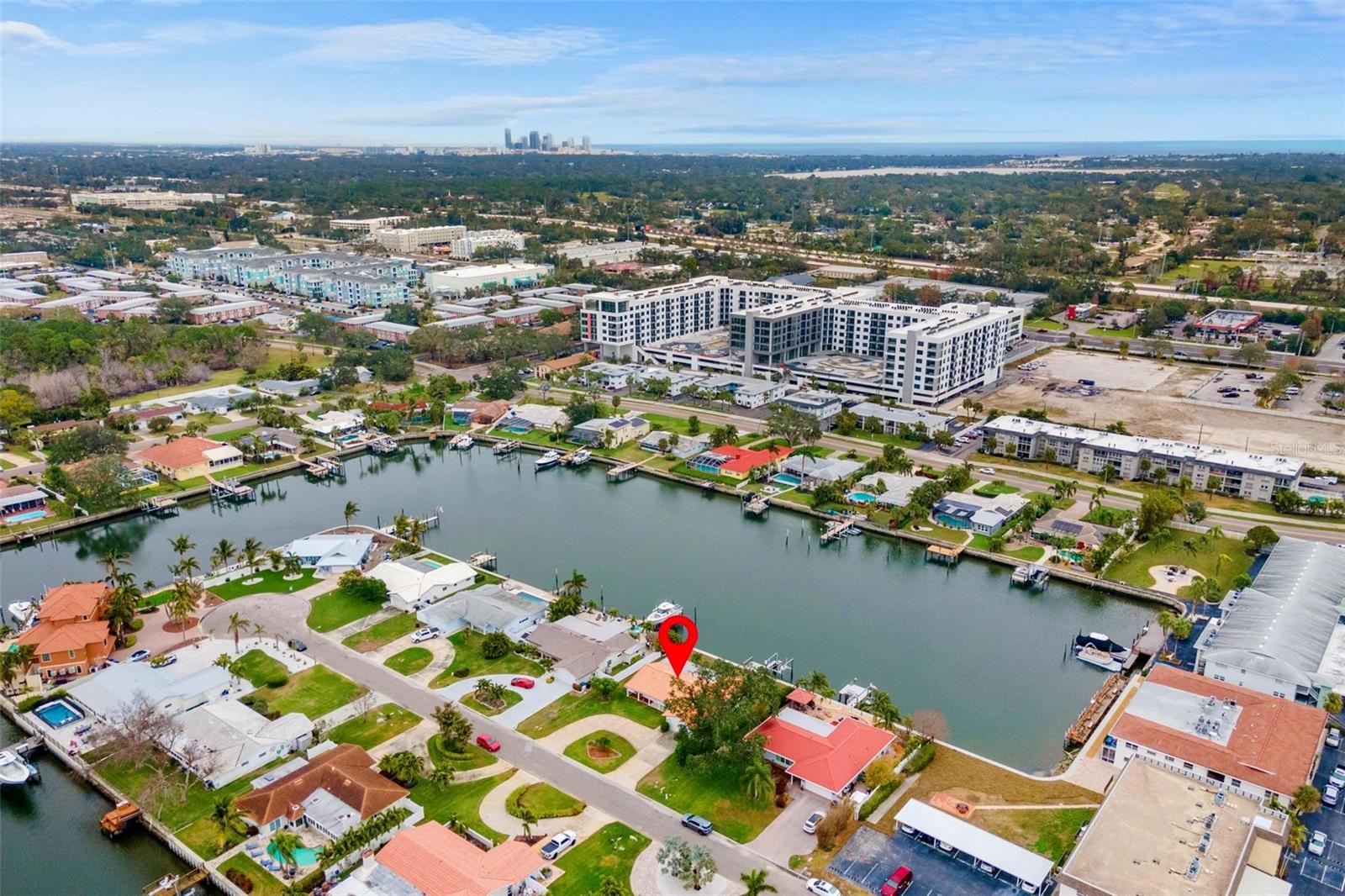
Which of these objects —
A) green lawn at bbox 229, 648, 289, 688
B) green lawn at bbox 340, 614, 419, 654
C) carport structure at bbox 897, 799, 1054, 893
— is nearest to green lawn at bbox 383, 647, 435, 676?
green lawn at bbox 340, 614, 419, 654

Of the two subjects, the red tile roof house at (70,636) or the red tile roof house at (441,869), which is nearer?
the red tile roof house at (441,869)

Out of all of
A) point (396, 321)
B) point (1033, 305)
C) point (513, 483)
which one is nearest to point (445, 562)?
point (513, 483)

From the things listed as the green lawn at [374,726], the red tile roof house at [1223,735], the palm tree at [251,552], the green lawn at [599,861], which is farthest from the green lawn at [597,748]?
the palm tree at [251,552]

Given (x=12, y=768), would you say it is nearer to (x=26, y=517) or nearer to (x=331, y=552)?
(x=331, y=552)

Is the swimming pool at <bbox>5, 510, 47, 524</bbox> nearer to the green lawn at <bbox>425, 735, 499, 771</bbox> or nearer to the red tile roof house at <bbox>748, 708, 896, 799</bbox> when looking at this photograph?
the green lawn at <bbox>425, 735, 499, 771</bbox>

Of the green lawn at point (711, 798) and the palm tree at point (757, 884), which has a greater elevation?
the palm tree at point (757, 884)

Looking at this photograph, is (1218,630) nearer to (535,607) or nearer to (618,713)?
(618,713)

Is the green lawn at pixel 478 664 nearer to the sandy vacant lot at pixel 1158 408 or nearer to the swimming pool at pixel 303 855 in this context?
the swimming pool at pixel 303 855

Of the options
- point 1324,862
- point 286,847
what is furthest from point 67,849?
point 1324,862
